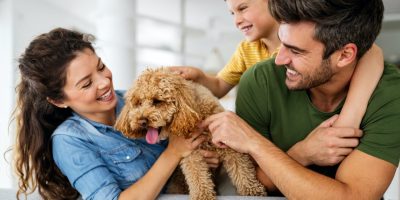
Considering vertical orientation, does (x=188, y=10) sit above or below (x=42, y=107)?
above

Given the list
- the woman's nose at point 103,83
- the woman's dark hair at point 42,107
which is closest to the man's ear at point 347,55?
the woman's nose at point 103,83

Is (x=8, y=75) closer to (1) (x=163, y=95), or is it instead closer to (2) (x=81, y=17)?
(2) (x=81, y=17)

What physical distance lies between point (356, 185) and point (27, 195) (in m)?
1.05

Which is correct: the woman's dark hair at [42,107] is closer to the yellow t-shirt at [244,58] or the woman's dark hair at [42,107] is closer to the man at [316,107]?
the man at [316,107]

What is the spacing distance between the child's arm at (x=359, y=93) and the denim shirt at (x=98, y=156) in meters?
0.70

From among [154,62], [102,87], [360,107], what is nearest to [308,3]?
[360,107]

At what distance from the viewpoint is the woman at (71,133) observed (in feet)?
4.23

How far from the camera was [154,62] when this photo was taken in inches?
183

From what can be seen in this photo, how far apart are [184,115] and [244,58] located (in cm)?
85

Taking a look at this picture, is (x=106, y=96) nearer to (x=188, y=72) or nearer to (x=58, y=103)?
(x=58, y=103)

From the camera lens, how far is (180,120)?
1.26 m

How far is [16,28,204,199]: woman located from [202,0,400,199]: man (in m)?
0.26

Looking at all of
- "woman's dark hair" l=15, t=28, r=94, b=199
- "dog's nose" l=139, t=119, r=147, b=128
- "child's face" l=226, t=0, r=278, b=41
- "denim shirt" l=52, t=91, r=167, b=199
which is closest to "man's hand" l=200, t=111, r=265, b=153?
"dog's nose" l=139, t=119, r=147, b=128

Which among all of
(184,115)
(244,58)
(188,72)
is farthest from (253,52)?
(184,115)
